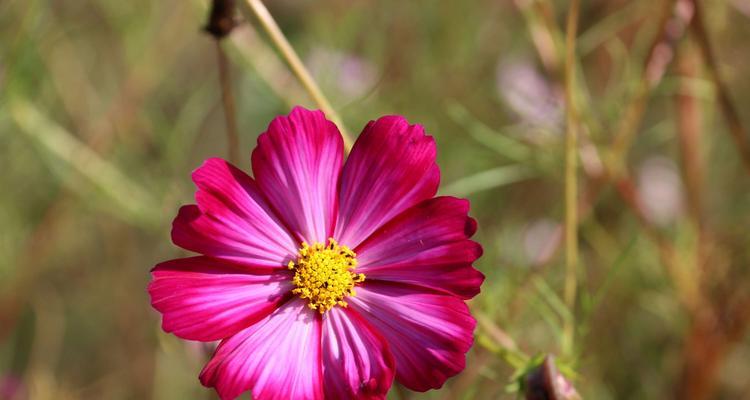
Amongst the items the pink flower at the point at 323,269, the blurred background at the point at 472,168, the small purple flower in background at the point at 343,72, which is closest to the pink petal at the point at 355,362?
the pink flower at the point at 323,269

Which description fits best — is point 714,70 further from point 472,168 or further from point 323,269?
point 472,168

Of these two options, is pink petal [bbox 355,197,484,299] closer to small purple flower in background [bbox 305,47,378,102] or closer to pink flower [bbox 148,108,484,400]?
pink flower [bbox 148,108,484,400]

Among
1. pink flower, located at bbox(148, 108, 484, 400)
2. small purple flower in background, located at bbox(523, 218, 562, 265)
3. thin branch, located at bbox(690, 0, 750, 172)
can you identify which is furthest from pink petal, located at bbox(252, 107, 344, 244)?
small purple flower in background, located at bbox(523, 218, 562, 265)

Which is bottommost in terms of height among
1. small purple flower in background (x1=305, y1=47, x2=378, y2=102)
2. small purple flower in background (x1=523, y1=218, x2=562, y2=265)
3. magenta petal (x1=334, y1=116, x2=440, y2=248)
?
small purple flower in background (x1=523, y1=218, x2=562, y2=265)

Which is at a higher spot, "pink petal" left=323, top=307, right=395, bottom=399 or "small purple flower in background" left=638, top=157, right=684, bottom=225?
"small purple flower in background" left=638, top=157, right=684, bottom=225

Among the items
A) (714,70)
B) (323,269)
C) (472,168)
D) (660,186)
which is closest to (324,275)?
(323,269)

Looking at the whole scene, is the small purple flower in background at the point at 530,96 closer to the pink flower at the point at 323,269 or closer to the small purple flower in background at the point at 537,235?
the small purple flower in background at the point at 537,235

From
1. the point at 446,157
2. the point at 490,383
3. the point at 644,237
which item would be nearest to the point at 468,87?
the point at 446,157

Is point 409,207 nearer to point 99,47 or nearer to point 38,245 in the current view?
point 38,245
